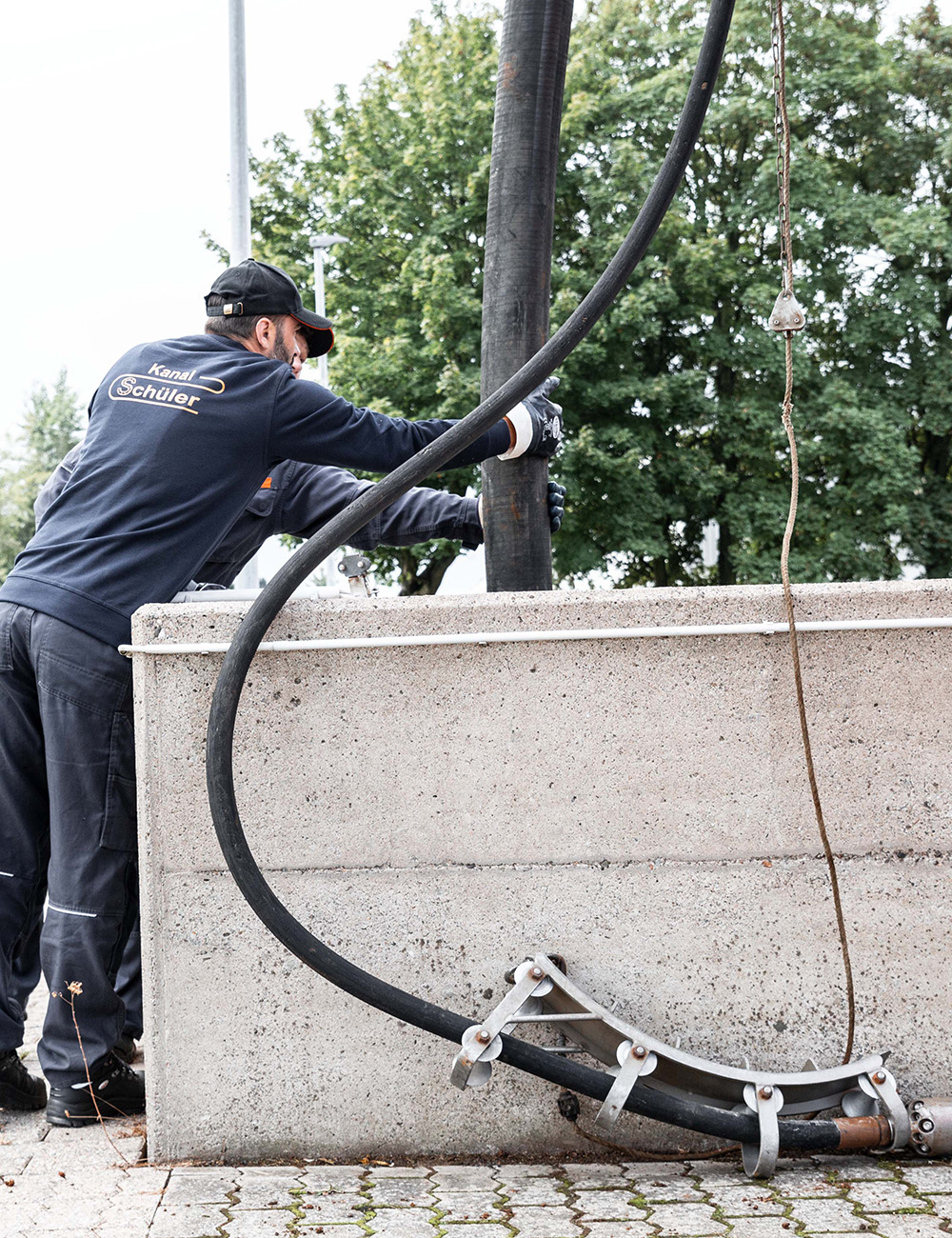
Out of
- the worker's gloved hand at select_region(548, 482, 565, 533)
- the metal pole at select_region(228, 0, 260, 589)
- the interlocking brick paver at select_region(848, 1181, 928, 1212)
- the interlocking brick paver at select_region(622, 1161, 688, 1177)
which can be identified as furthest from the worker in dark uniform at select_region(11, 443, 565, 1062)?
the metal pole at select_region(228, 0, 260, 589)

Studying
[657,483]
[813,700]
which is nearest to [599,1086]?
[813,700]

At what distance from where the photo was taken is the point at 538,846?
9.89 feet

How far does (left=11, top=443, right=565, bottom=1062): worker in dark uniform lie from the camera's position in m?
3.70

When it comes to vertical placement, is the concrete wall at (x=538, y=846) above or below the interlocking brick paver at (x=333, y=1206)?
above

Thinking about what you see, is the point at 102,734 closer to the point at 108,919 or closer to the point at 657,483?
the point at 108,919

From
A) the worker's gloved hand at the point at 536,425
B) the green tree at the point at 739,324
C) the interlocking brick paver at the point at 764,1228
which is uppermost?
the green tree at the point at 739,324

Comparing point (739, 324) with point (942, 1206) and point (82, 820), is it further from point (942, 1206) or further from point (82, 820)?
point (942, 1206)

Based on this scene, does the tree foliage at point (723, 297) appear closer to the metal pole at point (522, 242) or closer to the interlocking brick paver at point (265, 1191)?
the metal pole at point (522, 242)

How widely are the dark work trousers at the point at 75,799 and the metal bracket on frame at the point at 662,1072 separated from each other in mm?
992

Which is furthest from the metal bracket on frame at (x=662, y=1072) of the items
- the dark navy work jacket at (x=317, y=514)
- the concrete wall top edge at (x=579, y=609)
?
the dark navy work jacket at (x=317, y=514)

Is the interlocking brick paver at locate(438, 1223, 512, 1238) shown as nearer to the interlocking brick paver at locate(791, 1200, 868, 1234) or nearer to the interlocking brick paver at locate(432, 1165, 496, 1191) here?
the interlocking brick paver at locate(432, 1165, 496, 1191)

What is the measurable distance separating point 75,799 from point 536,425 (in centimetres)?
158

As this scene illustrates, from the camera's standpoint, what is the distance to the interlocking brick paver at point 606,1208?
2562 mm

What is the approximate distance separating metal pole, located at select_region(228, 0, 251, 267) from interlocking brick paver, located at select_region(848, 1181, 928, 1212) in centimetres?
1085
